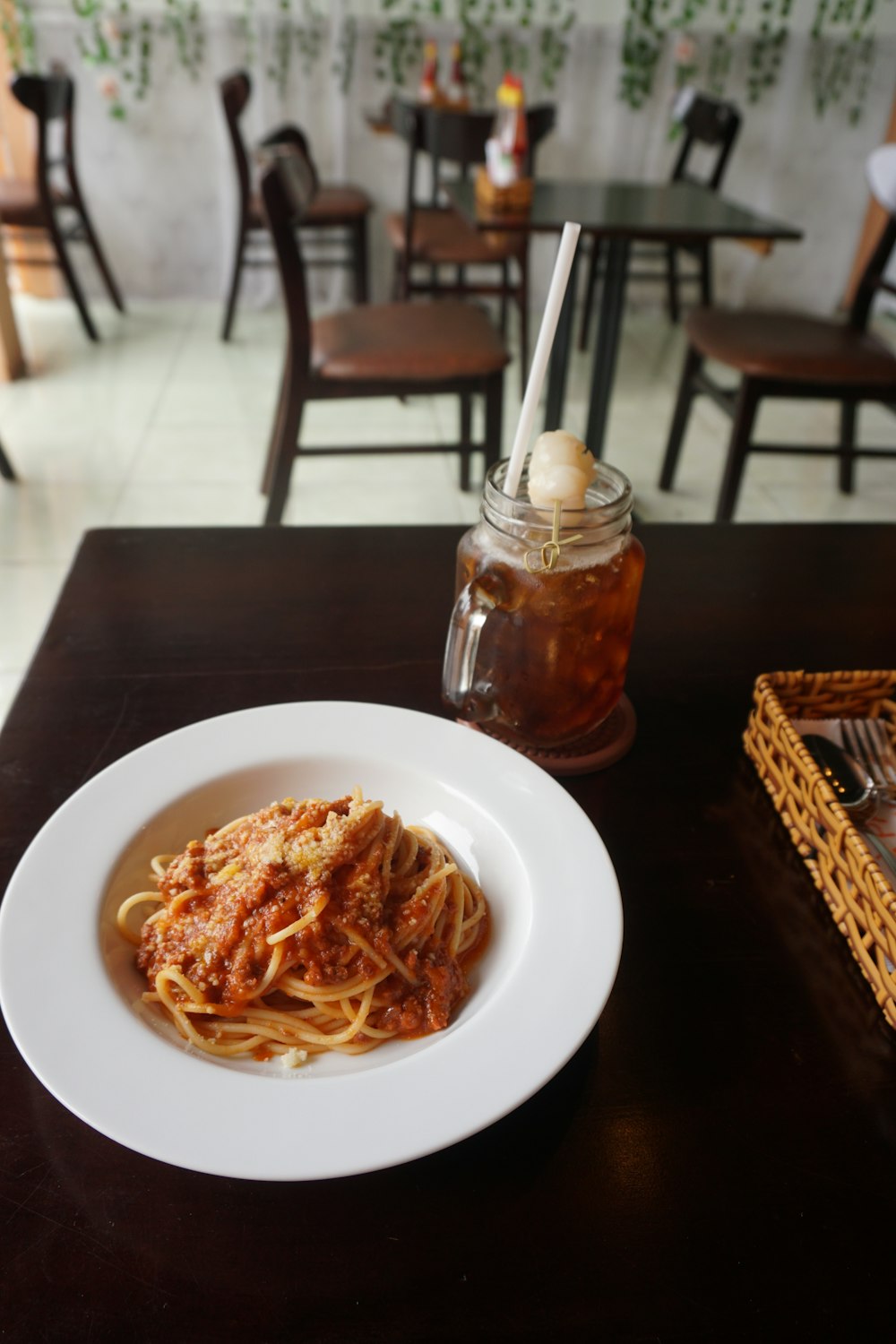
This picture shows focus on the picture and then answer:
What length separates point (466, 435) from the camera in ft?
8.27

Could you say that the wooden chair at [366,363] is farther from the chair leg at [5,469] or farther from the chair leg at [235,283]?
the chair leg at [235,283]

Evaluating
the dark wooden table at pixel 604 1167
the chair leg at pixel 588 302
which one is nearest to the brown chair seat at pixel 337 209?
the chair leg at pixel 588 302

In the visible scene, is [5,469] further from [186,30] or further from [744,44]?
[744,44]

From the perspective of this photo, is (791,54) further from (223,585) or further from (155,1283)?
(155,1283)

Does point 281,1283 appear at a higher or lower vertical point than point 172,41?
lower

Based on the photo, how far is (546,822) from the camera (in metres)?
0.67

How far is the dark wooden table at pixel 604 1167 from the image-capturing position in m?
0.48

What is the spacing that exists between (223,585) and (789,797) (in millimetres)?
642

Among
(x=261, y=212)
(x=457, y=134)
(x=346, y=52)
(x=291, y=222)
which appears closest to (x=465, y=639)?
(x=291, y=222)

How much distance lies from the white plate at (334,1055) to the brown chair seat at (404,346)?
1.50 m

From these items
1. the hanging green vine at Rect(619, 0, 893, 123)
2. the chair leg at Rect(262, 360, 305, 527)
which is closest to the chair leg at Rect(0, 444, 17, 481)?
the chair leg at Rect(262, 360, 305, 527)

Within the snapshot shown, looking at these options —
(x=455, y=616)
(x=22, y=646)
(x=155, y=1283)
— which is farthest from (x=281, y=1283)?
(x=22, y=646)

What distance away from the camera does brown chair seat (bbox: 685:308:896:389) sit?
225 centimetres

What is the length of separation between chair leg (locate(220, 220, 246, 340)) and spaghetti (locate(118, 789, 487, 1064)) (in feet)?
11.4
